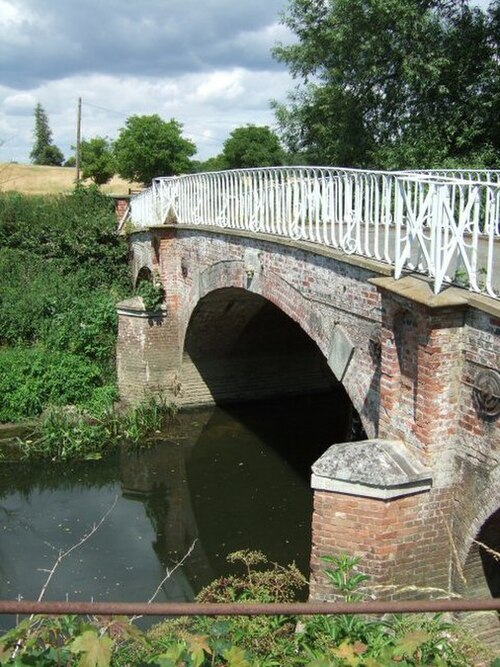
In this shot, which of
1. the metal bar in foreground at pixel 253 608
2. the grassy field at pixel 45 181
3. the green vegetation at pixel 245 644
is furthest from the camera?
the grassy field at pixel 45 181

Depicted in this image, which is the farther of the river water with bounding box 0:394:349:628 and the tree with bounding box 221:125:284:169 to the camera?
the tree with bounding box 221:125:284:169

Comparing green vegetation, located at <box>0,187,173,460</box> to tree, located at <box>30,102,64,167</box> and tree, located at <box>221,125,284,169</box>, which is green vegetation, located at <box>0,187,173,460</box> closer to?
tree, located at <box>221,125,284,169</box>

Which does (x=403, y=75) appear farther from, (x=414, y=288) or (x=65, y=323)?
(x=414, y=288)

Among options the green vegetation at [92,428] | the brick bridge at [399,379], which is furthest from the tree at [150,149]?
the brick bridge at [399,379]

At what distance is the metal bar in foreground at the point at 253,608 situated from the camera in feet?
7.01

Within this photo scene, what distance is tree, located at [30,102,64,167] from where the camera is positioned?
7150 cm

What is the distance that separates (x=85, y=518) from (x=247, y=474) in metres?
2.77

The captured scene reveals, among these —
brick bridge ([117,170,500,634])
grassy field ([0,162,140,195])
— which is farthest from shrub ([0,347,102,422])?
grassy field ([0,162,140,195])

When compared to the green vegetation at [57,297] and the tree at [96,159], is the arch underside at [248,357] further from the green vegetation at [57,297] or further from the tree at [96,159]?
the tree at [96,159]

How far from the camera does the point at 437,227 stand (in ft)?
17.3

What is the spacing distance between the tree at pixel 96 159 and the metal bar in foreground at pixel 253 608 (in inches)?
1624

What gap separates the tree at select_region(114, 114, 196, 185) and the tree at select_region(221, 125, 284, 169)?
26.5 feet

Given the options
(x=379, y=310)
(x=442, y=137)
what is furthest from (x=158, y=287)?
(x=379, y=310)

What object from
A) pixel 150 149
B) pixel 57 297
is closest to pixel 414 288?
pixel 57 297
